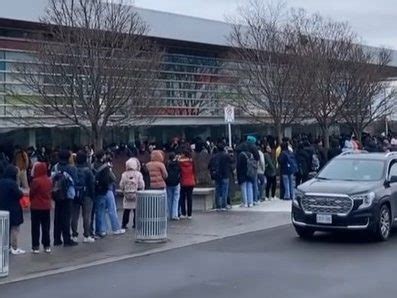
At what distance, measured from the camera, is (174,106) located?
150ft

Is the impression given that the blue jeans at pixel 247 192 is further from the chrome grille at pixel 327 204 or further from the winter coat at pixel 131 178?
the chrome grille at pixel 327 204

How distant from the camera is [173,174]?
844 inches

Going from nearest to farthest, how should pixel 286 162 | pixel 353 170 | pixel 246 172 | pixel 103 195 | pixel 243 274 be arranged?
pixel 243 274 → pixel 103 195 → pixel 353 170 → pixel 246 172 → pixel 286 162

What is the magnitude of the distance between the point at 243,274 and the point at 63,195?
13.9 feet

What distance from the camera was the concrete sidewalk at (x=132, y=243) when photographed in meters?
15.6

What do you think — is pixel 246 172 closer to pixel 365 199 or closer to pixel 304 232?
pixel 304 232

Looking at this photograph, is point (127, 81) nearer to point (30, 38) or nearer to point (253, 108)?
point (30, 38)

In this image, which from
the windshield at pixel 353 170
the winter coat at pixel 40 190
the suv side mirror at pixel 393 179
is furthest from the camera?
the windshield at pixel 353 170

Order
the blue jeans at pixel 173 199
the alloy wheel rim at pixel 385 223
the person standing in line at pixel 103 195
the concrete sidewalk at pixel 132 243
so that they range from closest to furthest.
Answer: the concrete sidewalk at pixel 132 243, the alloy wheel rim at pixel 385 223, the person standing in line at pixel 103 195, the blue jeans at pixel 173 199

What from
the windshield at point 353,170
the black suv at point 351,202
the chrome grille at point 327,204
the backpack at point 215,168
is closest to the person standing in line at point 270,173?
the backpack at point 215,168

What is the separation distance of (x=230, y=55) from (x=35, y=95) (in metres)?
13.5

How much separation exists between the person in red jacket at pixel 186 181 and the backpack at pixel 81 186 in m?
4.39

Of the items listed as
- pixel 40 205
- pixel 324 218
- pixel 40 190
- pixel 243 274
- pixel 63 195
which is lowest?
pixel 243 274

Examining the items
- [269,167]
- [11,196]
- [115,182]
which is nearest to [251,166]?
[269,167]
